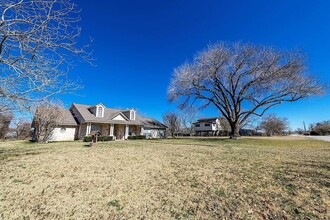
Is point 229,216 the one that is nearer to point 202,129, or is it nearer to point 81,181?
point 81,181

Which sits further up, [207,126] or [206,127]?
[207,126]

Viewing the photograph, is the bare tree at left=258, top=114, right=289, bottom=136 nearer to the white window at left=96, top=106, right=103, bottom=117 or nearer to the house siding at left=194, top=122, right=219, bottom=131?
the house siding at left=194, top=122, right=219, bottom=131

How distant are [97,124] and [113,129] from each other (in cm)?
238

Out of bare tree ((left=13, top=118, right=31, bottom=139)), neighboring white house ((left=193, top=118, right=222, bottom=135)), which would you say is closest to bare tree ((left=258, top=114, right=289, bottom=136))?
neighboring white house ((left=193, top=118, right=222, bottom=135))

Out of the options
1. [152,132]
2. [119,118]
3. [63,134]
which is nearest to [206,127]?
[152,132]

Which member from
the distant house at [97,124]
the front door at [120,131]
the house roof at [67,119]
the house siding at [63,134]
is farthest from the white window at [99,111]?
the front door at [120,131]

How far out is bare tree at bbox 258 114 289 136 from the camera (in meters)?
49.8

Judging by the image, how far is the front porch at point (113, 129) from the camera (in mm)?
21984

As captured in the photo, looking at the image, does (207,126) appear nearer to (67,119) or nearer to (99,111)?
(99,111)

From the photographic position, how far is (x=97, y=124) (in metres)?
23.3

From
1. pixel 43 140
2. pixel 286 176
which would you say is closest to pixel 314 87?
pixel 286 176

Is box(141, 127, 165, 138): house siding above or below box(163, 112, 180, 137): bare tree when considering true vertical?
below

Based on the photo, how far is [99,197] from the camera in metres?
3.88

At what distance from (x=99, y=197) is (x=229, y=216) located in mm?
2739
